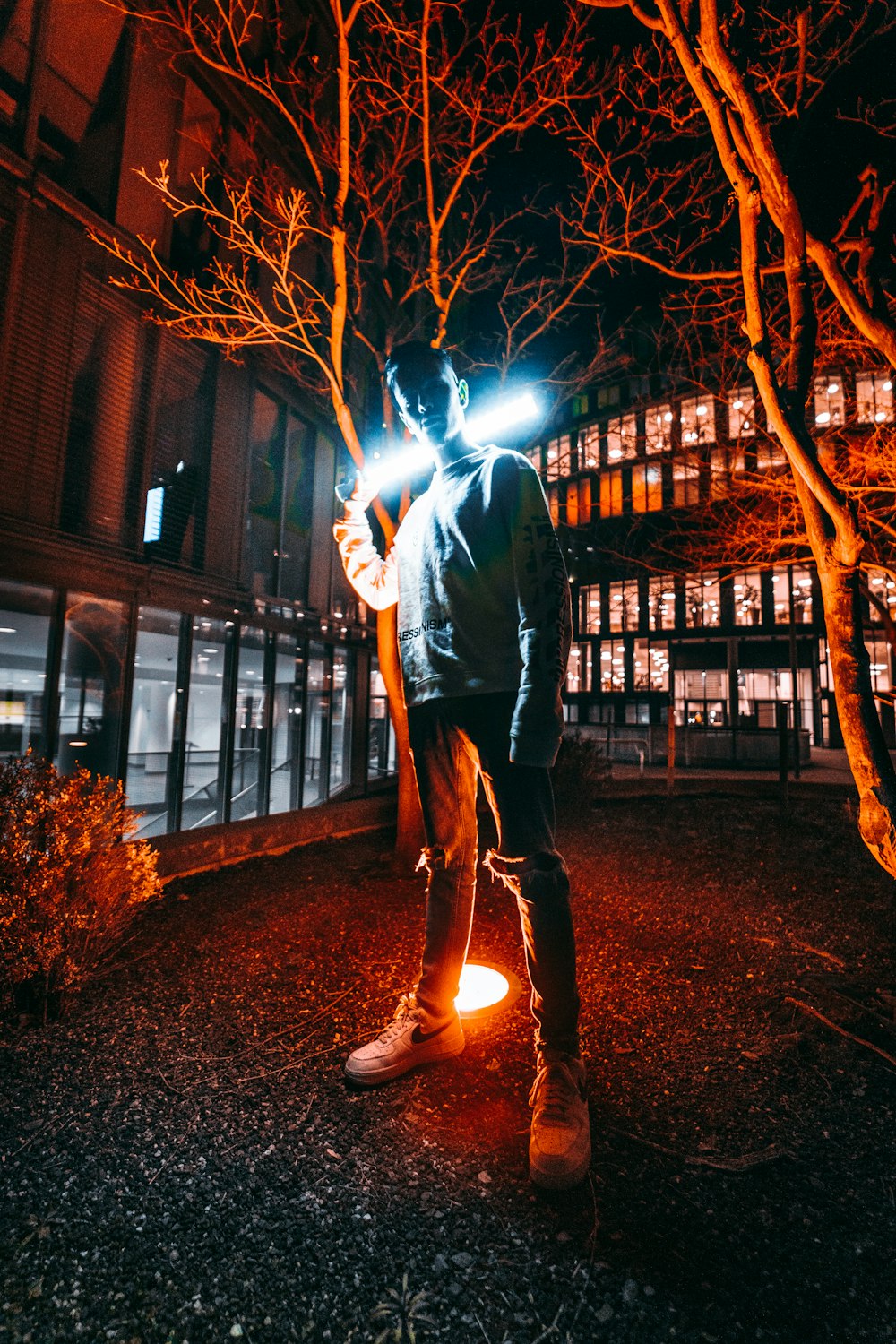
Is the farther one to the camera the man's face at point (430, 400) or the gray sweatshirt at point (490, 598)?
the man's face at point (430, 400)

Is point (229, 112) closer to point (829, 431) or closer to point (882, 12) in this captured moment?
point (882, 12)

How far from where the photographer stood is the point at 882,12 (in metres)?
3.79

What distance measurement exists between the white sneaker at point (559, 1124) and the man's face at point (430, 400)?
216 centimetres

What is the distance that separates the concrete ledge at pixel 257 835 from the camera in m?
5.04

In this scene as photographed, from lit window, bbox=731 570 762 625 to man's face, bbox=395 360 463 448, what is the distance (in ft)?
102

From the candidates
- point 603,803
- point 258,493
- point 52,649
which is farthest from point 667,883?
point 258,493

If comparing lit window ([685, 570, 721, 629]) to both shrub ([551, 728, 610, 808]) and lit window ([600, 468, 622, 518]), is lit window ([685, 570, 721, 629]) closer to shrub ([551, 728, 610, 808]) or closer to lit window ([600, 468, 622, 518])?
lit window ([600, 468, 622, 518])

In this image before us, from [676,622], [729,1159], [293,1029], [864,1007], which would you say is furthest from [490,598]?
[676,622]

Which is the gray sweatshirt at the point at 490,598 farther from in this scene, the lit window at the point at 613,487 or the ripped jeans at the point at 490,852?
the lit window at the point at 613,487

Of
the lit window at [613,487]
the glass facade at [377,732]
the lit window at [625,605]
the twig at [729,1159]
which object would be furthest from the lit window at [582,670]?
the twig at [729,1159]

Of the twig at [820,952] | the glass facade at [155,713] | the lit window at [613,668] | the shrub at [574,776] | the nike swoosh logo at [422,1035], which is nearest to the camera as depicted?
the nike swoosh logo at [422,1035]

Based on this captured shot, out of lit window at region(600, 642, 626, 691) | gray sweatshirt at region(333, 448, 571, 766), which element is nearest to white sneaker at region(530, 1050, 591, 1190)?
gray sweatshirt at region(333, 448, 571, 766)

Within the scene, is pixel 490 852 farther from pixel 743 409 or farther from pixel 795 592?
pixel 795 592

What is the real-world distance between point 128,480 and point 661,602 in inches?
1201
